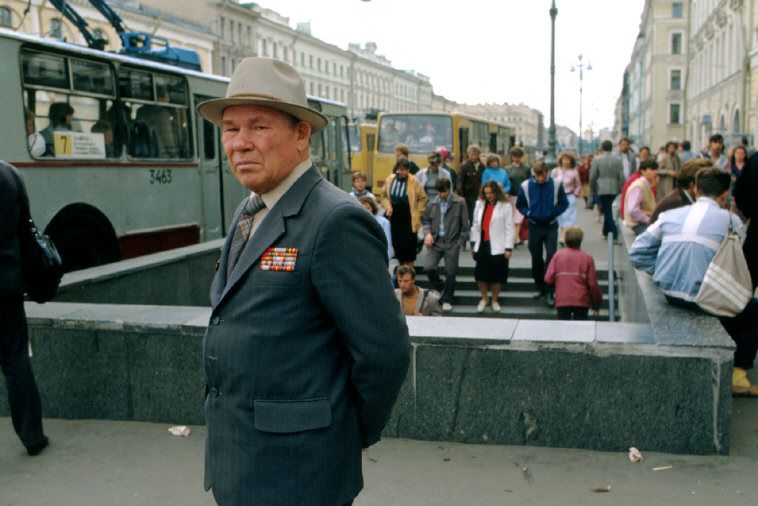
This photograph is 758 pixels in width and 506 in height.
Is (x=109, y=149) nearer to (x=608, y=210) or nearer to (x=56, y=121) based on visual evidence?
(x=56, y=121)

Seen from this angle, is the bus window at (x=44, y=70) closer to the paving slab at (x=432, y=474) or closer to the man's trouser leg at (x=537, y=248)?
the paving slab at (x=432, y=474)

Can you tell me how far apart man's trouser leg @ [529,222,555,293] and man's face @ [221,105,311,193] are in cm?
892

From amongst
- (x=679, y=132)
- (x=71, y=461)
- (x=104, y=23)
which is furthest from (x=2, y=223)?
(x=679, y=132)

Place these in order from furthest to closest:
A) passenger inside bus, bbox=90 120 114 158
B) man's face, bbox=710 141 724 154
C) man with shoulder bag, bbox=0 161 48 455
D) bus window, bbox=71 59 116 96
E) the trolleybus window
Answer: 1. man's face, bbox=710 141 724 154
2. passenger inside bus, bbox=90 120 114 158
3. bus window, bbox=71 59 116 96
4. the trolleybus window
5. man with shoulder bag, bbox=0 161 48 455

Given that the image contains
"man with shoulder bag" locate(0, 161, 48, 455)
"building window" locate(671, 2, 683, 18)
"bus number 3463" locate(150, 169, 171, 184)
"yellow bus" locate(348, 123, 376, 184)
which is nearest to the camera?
"man with shoulder bag" locate(0, 161, 48, 455)

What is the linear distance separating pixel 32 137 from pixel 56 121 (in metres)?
0.46

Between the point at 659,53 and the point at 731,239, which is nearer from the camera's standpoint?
the point at 731,239

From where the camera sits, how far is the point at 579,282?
9.21 meters

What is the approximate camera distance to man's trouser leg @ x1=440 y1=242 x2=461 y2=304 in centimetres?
1111

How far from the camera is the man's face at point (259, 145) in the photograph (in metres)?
2.35

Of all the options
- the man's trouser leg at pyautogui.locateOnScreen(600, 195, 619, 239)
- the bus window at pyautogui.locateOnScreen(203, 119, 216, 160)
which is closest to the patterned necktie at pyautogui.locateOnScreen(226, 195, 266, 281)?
the bus window at pyautogui.locateOnScreen(203, 119, 216, 160)

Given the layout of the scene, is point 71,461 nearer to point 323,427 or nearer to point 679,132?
→ point 323,427

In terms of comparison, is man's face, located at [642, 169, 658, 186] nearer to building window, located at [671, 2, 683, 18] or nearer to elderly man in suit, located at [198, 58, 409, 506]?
elderly man in suit, located at [198, 58, 409, 506]

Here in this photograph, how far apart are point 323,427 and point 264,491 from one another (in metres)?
0.25
